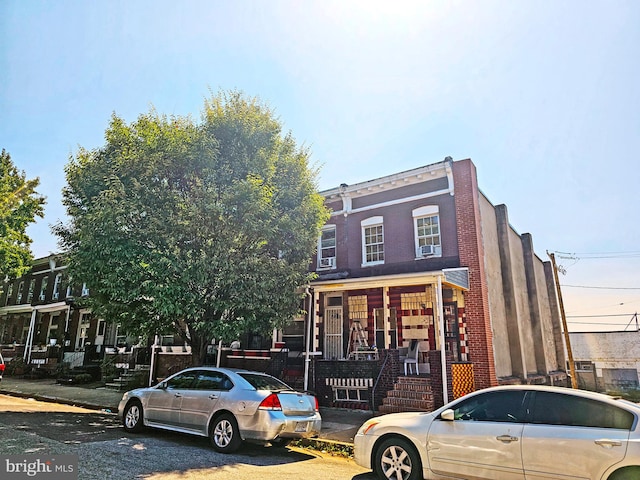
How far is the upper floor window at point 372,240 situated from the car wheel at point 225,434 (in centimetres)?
1025

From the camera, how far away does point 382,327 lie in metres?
17.0

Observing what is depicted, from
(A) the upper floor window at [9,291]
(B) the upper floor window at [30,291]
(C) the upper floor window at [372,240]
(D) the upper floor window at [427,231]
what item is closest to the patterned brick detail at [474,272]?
(D) the upper floor window at [427,231]

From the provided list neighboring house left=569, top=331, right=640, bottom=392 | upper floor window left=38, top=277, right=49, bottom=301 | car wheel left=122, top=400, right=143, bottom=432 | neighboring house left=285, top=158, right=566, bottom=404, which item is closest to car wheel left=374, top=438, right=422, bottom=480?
car wheel left=122, top=400, right=143, bottom=432

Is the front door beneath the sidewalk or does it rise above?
above

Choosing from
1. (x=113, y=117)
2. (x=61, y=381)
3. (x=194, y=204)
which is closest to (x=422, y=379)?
(x=194, y=204)

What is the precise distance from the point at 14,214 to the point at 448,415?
80.4ft

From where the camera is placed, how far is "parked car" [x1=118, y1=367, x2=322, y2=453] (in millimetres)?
7777

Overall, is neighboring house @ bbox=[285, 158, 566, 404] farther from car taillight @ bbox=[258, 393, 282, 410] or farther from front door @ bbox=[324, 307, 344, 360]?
car taillight @ bbox=[258, 393, 282, 410]

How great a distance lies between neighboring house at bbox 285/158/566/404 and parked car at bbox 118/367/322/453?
6.04 meters

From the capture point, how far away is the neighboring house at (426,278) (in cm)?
1466

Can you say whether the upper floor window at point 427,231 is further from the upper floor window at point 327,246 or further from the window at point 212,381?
the window at point 212,381

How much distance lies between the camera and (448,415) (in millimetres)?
5949

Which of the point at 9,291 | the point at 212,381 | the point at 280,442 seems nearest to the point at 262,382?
the point at 212,381

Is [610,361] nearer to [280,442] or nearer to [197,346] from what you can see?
[197,346]
